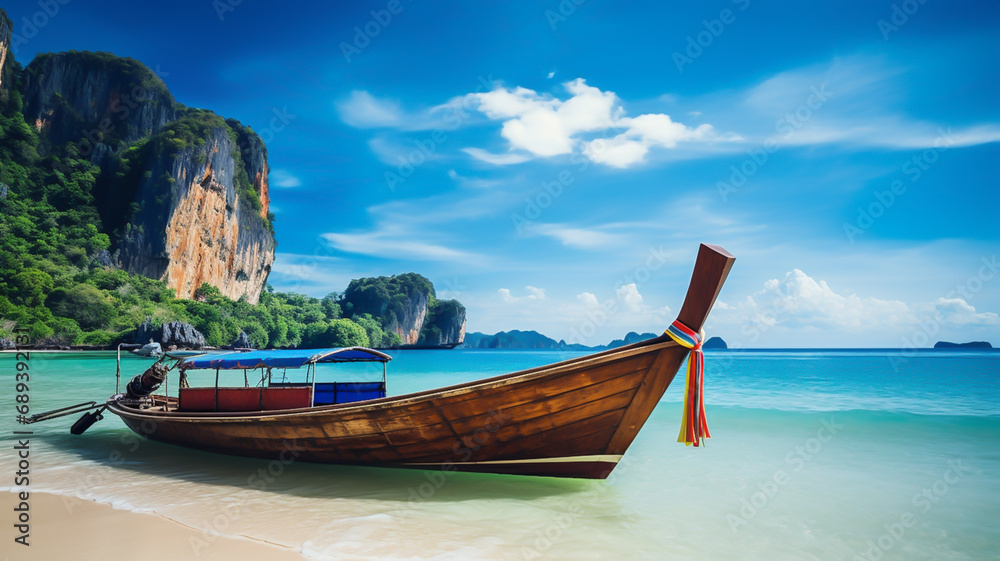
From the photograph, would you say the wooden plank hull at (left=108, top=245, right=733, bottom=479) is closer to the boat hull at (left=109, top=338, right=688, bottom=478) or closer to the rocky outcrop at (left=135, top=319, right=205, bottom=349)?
the boat hull at (left=109, top=338, right=688, bottom=478)

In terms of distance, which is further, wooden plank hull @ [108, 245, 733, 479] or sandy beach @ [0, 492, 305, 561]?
wooden plank hull @ [108, 245, 733, 479]

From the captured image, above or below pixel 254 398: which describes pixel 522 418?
above

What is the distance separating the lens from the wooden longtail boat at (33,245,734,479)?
15.1 feet

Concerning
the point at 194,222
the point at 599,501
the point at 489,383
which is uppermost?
the point at 194,222

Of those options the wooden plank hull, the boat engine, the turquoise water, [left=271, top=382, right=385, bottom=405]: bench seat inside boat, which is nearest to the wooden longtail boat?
the wooden plank hull

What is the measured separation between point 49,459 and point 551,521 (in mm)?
7502

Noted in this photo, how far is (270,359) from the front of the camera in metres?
6.55

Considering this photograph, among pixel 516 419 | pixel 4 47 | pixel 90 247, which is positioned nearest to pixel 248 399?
pixel 516 419

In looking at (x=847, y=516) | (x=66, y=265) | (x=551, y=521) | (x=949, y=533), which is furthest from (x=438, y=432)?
(x=66, y=265)

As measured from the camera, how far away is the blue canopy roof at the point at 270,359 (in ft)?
21.4

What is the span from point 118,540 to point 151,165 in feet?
227

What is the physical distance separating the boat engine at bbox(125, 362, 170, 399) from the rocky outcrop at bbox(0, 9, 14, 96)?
71.5m

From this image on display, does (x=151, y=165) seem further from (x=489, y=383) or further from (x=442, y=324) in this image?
(x=442, y=324)

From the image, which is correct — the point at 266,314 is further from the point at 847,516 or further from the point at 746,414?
the point at 847,516
